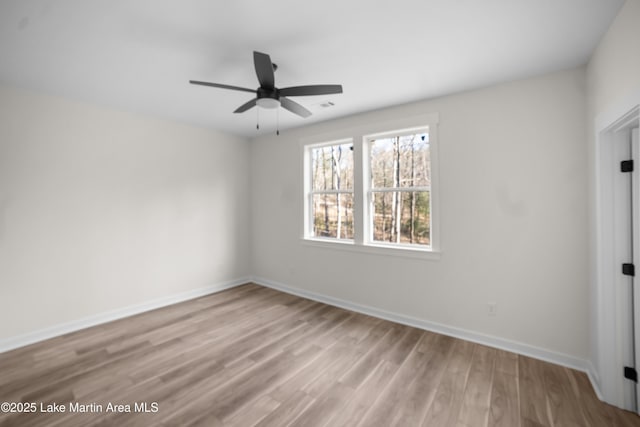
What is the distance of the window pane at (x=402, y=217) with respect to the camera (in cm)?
341

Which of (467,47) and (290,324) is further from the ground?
(467,47)

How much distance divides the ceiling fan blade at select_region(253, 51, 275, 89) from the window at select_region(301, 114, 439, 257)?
186cm

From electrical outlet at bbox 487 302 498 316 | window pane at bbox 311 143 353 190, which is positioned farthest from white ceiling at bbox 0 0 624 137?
electrical outlet at bbox 487 302 498 316

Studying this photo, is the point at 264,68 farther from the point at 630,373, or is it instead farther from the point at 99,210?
the point at 630,373

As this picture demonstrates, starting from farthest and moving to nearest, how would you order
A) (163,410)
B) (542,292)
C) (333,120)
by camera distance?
(333,120) → (542,292) → (163,410)

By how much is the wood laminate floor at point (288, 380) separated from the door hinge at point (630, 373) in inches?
9.8

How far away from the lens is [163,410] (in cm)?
197

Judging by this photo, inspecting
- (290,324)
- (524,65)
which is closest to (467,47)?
(524,65)

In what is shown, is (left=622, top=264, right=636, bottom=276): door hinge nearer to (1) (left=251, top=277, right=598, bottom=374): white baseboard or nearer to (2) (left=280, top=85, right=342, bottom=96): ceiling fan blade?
(1) (left=251, top=277, right=598, bottom=374): white baseboard

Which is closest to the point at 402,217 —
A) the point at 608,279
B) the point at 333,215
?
the point at 333,215

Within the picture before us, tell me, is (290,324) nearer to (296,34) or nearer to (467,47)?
(296,34)

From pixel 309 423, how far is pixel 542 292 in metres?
2.42

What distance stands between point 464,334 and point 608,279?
1403 millimetres

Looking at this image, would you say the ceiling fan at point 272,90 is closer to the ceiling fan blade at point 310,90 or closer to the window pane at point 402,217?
the ceiling fan blade at point 310,90
